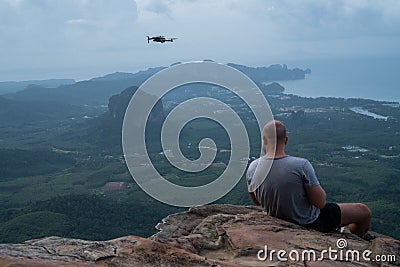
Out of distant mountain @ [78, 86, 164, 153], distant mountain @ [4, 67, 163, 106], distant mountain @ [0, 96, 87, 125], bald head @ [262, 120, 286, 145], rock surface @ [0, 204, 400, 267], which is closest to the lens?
rock surface @ [0, 204, 400, 267]

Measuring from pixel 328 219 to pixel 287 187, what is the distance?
2.23 feet

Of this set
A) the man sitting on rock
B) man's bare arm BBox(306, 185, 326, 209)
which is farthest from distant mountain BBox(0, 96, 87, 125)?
man's bare arm BBox(306, 185, 326, 209)

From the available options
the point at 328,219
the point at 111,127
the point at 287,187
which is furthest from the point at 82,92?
the point at 287,187

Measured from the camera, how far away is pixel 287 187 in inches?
165

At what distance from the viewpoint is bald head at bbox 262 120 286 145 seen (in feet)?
13.5

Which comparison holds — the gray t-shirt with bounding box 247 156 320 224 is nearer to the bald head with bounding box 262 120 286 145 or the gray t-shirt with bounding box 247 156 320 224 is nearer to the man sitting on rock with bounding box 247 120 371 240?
the man sitting on rock with bounding box 247 120 371 240

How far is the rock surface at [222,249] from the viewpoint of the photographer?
3531 mm

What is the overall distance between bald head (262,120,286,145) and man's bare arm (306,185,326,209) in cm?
52

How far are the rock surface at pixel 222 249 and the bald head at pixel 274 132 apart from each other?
860 mm

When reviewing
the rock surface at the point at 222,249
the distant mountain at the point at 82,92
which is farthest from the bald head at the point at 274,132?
the distant mountain at the point at 82,92

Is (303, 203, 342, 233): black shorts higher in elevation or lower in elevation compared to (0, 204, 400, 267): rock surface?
higher

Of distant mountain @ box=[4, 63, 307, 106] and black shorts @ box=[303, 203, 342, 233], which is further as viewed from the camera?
distant mountain @ box=[4, 63, 307, 106]

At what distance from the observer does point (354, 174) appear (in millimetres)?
45562

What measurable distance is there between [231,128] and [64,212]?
2954 centimetres
